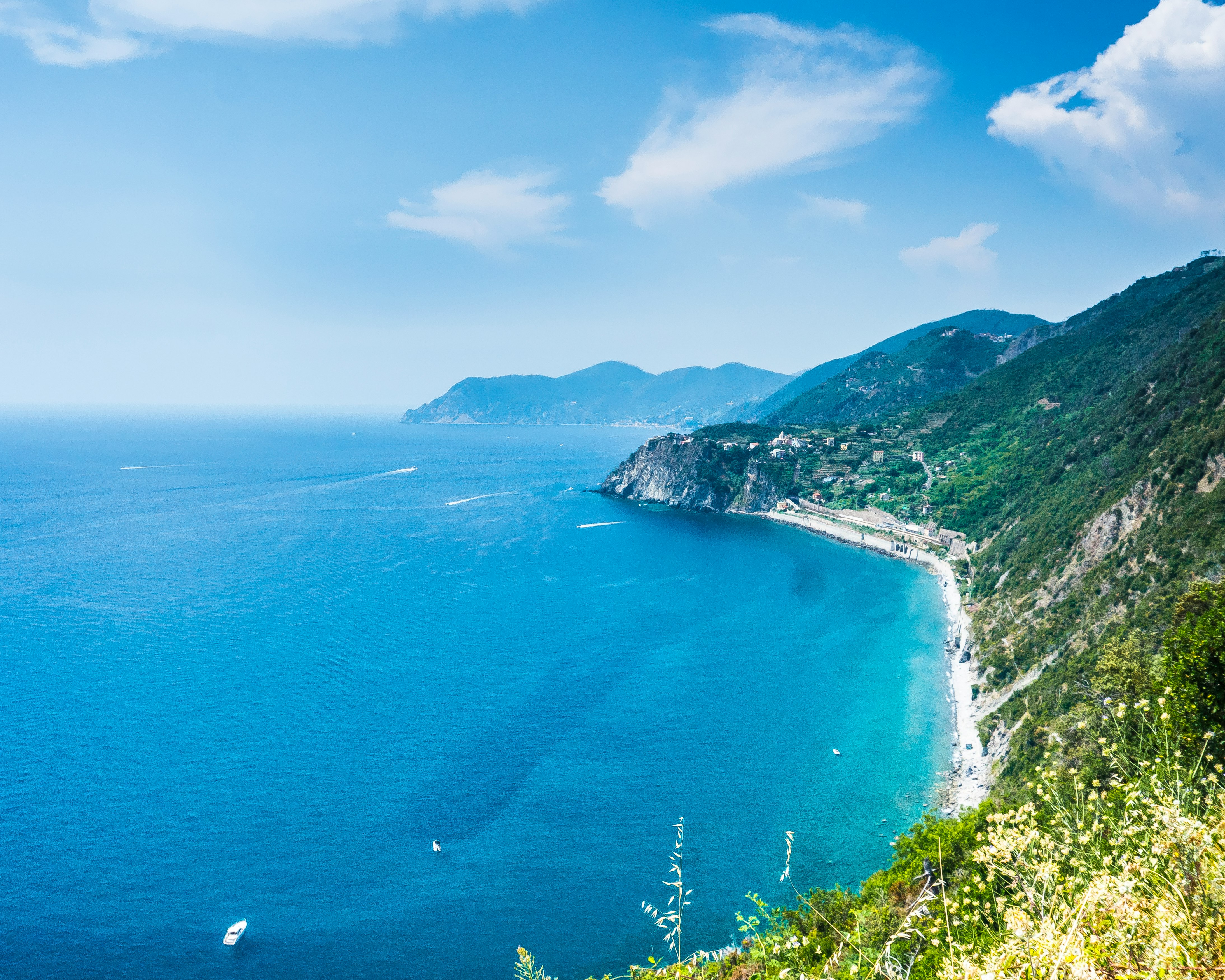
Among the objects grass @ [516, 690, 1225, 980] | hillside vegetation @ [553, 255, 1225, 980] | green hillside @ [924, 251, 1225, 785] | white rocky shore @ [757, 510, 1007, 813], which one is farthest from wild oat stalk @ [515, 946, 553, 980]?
white rocky shore @ [757, 510, 1007, 813]

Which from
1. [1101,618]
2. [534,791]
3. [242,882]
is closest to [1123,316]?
[1101,618]

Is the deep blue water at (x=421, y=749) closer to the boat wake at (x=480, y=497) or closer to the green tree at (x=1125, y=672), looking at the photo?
the green tree at (x=1125, y=672)

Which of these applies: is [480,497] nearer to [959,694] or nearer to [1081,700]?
[959,694]

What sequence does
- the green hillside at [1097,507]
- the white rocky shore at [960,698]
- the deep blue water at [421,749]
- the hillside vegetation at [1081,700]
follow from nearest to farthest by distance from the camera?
the hillside vegetation at [1081,700] → the deep blue water at [421,749] → the green hillside at [1097,507] → the white rocky shore at [960,698]

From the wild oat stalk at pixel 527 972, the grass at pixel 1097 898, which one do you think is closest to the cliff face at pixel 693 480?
the grass at pixel 1097 898

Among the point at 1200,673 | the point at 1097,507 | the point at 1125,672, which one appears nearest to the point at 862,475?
the point at 1097,507

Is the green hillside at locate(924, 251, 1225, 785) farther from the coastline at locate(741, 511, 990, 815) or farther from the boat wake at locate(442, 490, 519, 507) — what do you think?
the boat wake at locate(442, 490, 519, 507)

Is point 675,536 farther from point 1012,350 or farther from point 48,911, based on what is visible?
point 1012,350
